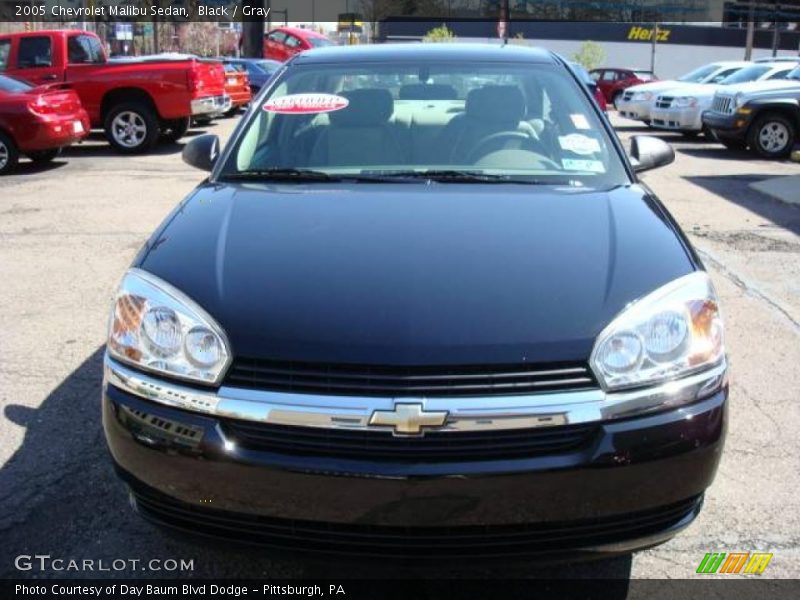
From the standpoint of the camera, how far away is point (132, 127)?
1452 centimetres

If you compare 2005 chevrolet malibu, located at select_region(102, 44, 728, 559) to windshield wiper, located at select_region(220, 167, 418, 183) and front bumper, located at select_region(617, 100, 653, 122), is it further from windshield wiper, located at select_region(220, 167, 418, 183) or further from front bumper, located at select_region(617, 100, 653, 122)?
front bumper, located at select_region(617, 100, 653, 122)

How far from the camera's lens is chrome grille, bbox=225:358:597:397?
7.23 ft

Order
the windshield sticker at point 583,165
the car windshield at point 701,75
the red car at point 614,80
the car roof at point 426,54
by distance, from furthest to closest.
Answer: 1. the red car at point 614,80
2. the car windshield at point 701,75
3. the car roof at point 426,54
4. the windshield sticker at point 583,165

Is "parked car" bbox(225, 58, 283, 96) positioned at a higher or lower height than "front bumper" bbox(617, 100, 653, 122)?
higher

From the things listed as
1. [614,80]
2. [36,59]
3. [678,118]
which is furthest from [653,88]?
[614,80]

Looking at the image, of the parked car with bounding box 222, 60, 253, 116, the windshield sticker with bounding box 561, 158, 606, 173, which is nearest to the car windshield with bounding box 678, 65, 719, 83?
the parked car with bounding box 222, 60, 253, 116

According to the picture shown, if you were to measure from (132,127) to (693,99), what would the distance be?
35.9 feet

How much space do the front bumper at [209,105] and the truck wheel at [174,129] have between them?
Result: 51cm

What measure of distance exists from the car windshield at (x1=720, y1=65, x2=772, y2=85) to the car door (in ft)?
43.0

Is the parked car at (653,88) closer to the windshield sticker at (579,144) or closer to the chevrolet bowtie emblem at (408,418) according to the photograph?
the windshield sticker at (579,144)

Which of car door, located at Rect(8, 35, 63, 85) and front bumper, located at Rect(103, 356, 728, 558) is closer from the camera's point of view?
front bumper, located at Rect(103, 356, 728, 558)

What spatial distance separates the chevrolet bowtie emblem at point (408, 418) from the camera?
7.10 feet

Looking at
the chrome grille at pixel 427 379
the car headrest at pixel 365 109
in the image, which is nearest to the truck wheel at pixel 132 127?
the car headrest at pixel 365 109

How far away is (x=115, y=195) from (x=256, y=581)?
8.54 metres
